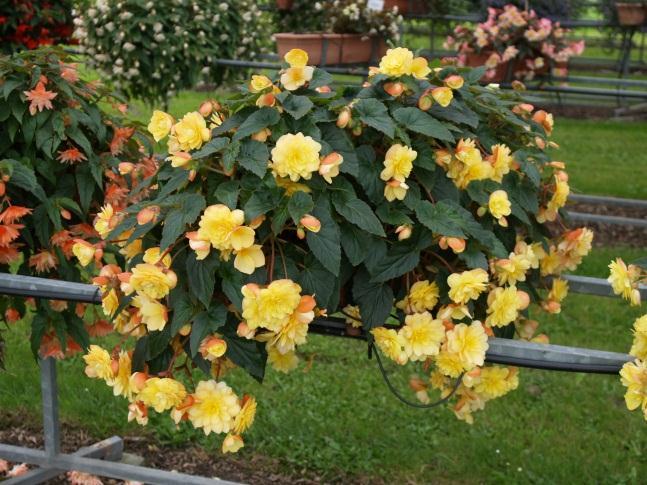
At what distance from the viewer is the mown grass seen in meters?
3.00

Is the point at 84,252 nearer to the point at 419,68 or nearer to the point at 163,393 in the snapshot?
the point at 163,393

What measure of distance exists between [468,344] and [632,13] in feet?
23.1

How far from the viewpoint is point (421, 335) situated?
152cm

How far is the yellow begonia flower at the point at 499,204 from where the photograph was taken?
5.34 ft

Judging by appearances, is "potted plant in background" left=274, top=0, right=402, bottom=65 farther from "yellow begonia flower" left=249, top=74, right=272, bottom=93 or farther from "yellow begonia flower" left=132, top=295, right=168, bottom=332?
"yellow begonia flower" left=132, top=295, right=168, bottom=332

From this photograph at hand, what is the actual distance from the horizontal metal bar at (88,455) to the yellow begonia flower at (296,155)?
158cm

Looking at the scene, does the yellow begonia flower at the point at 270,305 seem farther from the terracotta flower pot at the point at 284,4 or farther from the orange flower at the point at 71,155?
the terracotta flower pot at the point at 284,4

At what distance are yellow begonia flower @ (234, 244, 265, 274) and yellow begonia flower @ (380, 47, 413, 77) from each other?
422 millimetres

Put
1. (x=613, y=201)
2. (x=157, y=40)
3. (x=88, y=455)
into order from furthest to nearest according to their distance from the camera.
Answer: (x=613, y=201) < (x=157, y=40) < (x=88, y=455)

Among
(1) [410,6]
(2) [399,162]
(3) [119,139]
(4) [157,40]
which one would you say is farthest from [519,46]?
(2) [399,162]

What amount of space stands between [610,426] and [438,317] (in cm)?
196

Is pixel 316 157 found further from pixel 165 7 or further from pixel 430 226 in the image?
pixel 165 7

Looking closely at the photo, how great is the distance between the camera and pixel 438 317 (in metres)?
1.56

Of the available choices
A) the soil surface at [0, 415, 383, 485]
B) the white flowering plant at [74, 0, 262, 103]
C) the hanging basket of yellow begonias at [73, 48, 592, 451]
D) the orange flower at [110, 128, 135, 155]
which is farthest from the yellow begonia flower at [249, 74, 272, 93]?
the white flowering plant at [74, 0, 262, 103]
